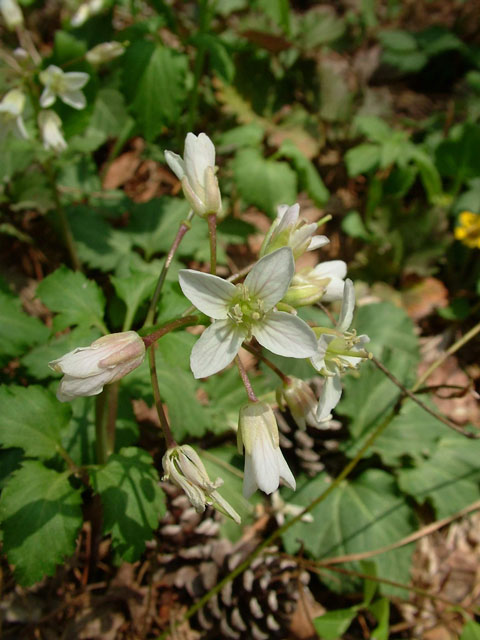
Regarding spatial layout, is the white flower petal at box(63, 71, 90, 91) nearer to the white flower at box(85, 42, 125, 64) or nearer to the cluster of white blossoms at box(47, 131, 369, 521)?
the white flower at box(85, 42, 125, 64)

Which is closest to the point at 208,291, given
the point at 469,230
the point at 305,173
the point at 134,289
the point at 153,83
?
the point at 134,289

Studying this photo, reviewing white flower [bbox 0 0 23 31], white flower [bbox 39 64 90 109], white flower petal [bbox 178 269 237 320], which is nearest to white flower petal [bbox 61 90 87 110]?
white flower [bbox 39 64 90 109]

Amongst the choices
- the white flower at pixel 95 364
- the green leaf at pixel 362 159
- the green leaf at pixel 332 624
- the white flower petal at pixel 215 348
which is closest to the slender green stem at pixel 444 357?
the green leaf at pixel 332 624

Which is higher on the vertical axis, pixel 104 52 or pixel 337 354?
pixel 104 52

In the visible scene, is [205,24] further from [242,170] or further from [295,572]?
[295,572]

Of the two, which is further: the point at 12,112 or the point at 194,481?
the point at 12,112

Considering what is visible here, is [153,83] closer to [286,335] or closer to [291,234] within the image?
[291,234]

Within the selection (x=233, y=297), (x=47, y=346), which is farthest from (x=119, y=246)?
(x=233, y=297)

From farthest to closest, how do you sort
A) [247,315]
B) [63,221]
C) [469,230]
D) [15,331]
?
[469,230] → [63,221] → [15,331] → [247,315]
